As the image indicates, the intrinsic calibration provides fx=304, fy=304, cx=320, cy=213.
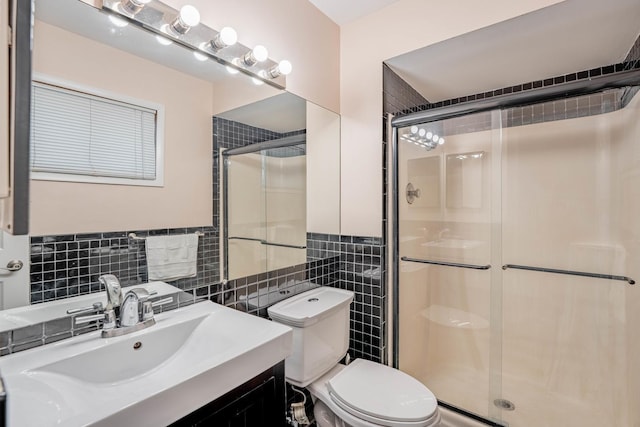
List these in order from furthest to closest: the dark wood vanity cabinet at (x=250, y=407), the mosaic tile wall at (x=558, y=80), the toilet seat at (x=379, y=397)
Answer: the mosaic tile wall at (x=558, y=80) → the toilet seat at (x=379, y=397) → the dark wood vanity cabinet at (x=250, y=407)

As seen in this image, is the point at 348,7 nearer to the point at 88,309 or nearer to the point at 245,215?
the point at 245,215

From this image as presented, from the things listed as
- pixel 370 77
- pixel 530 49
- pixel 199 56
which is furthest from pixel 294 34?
pixel 530 49

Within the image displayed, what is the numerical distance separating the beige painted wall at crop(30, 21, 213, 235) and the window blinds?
52 mm

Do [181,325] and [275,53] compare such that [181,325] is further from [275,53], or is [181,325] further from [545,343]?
[545,343]

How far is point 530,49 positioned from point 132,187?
2.13m

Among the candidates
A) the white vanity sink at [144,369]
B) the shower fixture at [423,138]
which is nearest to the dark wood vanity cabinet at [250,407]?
the white vanity sink at [144,369]

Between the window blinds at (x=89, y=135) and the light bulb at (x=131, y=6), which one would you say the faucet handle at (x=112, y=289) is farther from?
the light bulb at (x=131, y=6)

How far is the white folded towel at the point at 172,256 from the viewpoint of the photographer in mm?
1188

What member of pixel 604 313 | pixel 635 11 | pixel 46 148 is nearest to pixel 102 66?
pixel 46 148

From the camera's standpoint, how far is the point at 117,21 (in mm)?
1061

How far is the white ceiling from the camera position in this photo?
69.5 inches

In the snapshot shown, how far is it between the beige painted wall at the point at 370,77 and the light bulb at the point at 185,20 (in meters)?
1.05

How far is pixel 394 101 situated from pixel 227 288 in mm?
1522

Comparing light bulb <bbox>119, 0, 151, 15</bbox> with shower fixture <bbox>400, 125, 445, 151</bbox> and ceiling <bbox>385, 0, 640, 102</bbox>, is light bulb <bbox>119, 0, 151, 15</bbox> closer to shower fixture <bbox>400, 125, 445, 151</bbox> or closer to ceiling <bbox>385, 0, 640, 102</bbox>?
ceiling <bbox>385, 0, 640, 102</bbox>
